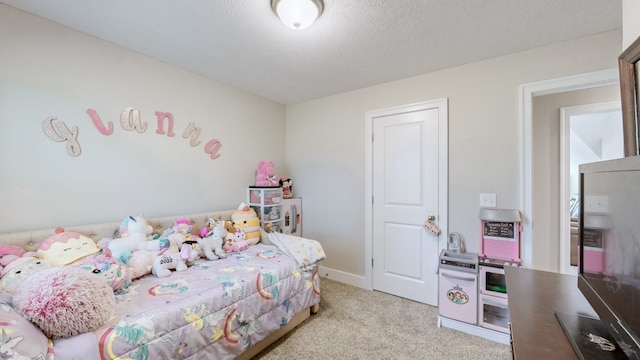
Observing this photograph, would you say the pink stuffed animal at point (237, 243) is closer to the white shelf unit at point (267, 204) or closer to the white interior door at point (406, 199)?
the white shelf unit at point (267, 204)

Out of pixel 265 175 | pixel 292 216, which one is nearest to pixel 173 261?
pixel 265 175

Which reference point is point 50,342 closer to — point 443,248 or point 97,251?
point 97,251

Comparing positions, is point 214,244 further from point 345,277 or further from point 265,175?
point 345,277

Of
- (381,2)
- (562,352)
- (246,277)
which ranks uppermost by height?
(381,2)

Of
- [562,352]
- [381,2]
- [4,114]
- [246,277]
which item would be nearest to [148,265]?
[246,277]

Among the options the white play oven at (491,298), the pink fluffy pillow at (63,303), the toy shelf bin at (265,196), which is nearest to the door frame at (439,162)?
the white play oven at (491,298)

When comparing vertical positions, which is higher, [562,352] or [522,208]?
[522,208]

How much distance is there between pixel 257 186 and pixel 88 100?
1631mm

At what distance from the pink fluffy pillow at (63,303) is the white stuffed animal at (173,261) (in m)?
0.53

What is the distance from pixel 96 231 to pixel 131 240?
0.28 m

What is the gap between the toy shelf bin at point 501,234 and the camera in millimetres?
2006

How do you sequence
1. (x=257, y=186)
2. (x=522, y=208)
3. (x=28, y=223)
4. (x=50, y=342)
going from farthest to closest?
(x=257, y=186), (x=522, y=208), (x=28, y=223), (x=50, y=342)

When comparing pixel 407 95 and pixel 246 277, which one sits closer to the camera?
pixel 246 277

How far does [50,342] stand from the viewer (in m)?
0.99
